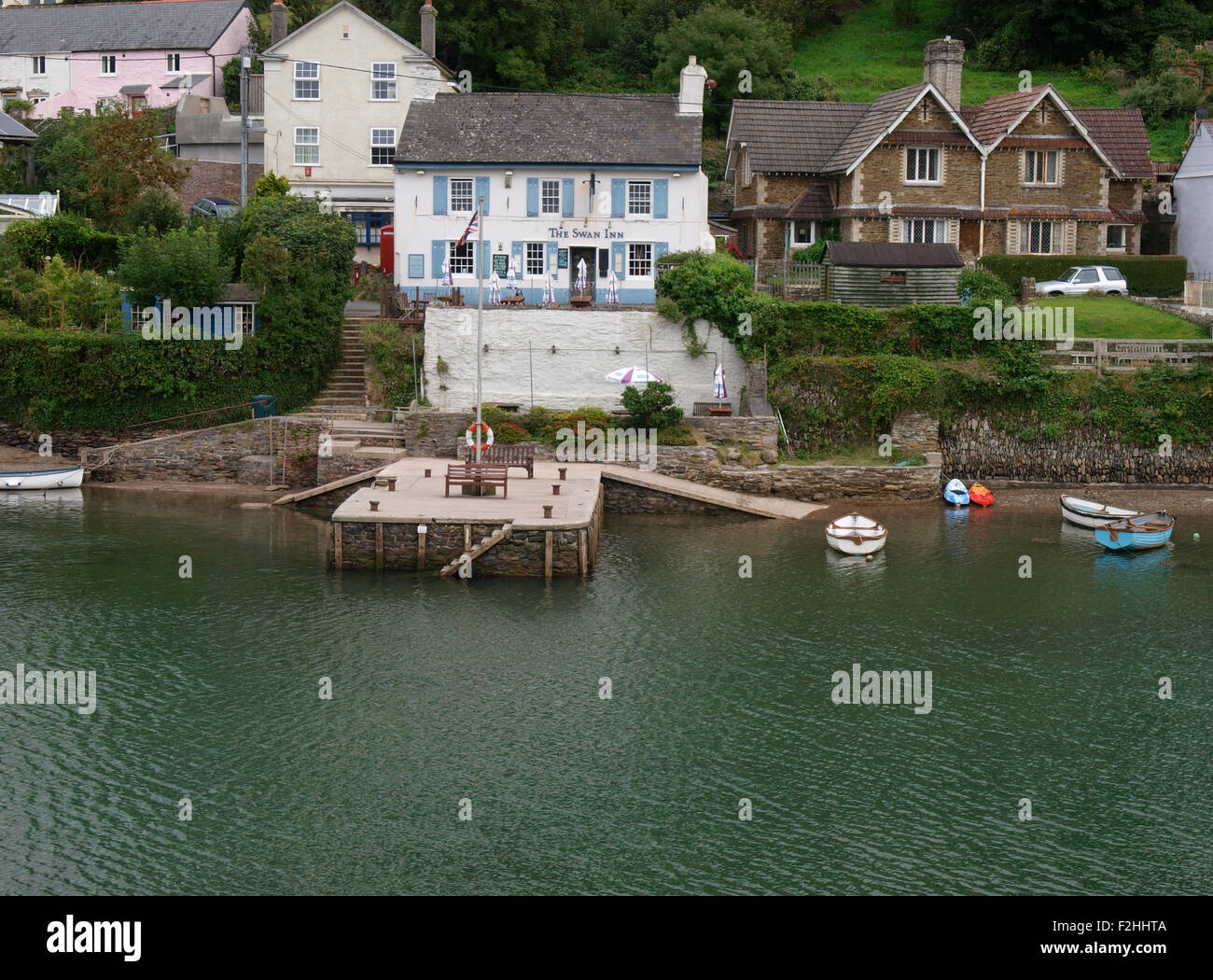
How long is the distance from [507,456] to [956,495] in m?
14.1

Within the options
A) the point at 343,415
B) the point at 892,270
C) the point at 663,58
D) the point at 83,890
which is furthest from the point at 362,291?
the point at 83,890

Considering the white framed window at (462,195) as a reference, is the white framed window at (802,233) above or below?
below

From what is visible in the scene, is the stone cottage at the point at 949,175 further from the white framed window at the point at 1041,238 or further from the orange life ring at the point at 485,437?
the orange life ring at the point at 485,437

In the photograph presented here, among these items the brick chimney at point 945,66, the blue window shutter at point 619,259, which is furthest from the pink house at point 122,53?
the brick chimney at point 945,66

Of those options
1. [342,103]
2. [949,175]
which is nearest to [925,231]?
[949,175]

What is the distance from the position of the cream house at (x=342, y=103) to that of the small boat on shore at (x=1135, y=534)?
35867 mm

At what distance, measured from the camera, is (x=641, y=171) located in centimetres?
5259

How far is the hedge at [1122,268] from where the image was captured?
5519cm

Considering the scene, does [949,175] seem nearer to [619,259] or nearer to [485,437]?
[619,259]

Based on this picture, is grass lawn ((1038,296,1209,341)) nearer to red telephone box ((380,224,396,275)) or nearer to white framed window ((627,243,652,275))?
white framed window ((627,243,652,275))

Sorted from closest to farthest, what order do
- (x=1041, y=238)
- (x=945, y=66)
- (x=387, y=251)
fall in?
(x=387, y=251), (x=1041, y=238), (x=945, y=66)

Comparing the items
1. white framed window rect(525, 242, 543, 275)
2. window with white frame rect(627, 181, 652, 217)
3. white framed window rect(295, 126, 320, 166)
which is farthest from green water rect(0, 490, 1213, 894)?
Answer: white framed window rect(295, 126, 320, 166)

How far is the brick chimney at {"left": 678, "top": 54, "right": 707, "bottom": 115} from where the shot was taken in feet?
174

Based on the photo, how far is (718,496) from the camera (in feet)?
142
